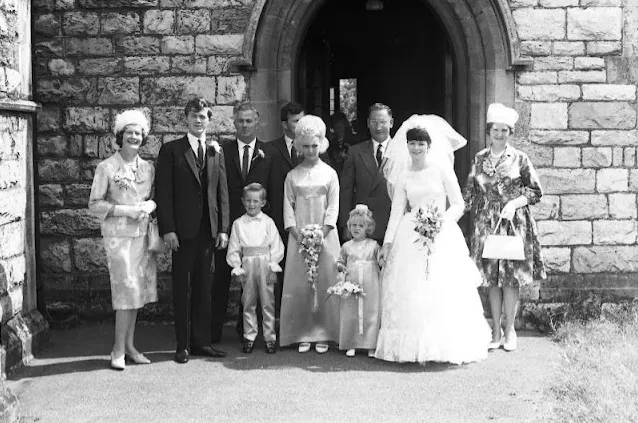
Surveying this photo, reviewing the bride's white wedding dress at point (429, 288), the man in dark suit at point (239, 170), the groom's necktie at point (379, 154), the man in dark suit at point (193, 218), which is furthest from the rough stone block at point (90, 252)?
the bride's white wedding dress at point (429, 288)

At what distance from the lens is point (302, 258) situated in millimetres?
6789

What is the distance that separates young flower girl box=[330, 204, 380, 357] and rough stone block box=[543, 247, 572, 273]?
202 cm

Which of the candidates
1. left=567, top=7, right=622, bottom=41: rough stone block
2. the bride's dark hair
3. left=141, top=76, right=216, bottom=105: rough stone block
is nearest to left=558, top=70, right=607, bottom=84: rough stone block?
left=567, top=7, right=622, bottom=41: rough stone block

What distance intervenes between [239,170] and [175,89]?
1.34 meters

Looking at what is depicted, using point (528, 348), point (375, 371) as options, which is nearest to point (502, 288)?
point (528, 348)

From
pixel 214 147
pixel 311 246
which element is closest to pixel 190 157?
pixel 214 147

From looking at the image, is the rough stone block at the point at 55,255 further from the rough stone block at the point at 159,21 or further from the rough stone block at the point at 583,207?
the rough stone block at the point at 583,207

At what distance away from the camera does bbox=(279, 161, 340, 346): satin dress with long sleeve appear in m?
6.77

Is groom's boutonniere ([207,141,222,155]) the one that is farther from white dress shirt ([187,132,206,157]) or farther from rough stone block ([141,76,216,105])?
rough stone block ([141,76,216,105])

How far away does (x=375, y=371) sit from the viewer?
6090mm

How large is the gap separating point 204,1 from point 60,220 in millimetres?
2372

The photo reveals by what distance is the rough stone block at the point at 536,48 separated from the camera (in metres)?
7.77

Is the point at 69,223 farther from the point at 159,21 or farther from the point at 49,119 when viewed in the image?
the point at 159,21

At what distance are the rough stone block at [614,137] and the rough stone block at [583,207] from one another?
0.49m
